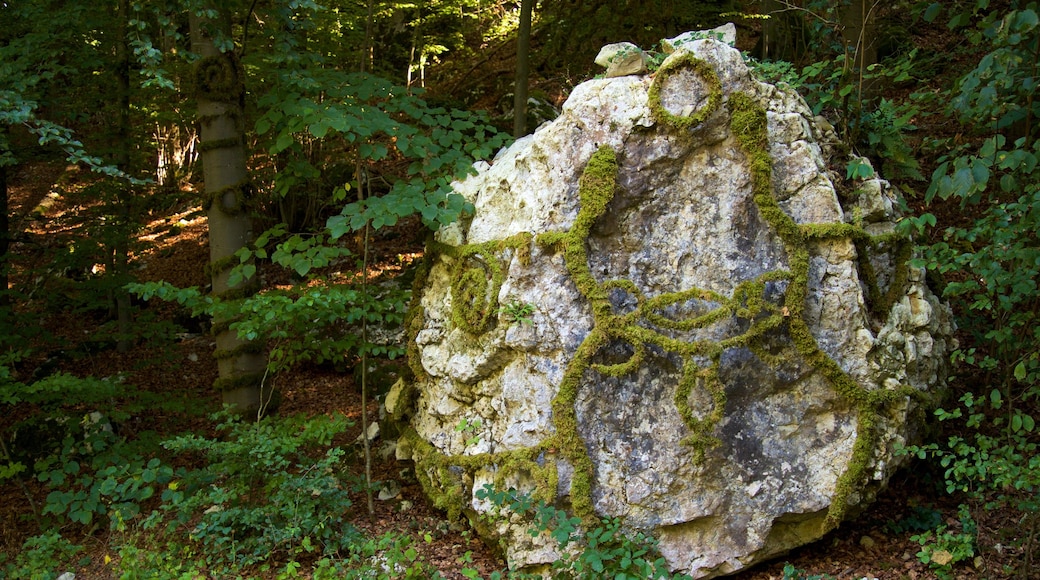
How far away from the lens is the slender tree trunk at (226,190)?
5246mm

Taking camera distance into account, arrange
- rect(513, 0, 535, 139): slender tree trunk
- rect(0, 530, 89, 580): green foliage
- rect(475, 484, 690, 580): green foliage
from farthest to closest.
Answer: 1. rect(513, 0, 535, 139): slender tree trunk
2. rect(0, 530, 89, 580): green foliage
3. rect(475, 484, 690, 580): green foliage

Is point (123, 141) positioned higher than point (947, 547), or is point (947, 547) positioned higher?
point (123, 141)

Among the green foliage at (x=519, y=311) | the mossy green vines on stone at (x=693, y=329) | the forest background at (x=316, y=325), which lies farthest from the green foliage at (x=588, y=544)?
the green foliage at (x=519, y=311)

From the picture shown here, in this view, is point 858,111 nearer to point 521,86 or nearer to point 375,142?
point 375,142

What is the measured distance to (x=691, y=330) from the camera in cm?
411

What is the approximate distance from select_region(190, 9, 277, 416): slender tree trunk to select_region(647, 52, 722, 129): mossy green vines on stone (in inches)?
123

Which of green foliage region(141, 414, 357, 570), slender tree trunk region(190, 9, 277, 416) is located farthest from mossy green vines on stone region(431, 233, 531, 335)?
slender tree trunk region(190, 9, 277, 416)

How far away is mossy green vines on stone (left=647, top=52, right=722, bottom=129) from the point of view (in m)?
4.15

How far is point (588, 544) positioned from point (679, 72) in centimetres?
274

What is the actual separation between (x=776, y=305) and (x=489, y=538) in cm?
218

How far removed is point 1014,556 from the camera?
401 centimetres

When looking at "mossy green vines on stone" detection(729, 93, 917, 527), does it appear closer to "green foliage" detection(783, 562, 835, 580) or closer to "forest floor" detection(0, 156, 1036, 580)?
"green foliage" detection(783, 562, 835, 580)

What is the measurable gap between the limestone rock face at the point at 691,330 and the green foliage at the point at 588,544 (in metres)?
0.09

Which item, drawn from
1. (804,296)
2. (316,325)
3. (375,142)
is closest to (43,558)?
(316,325)
